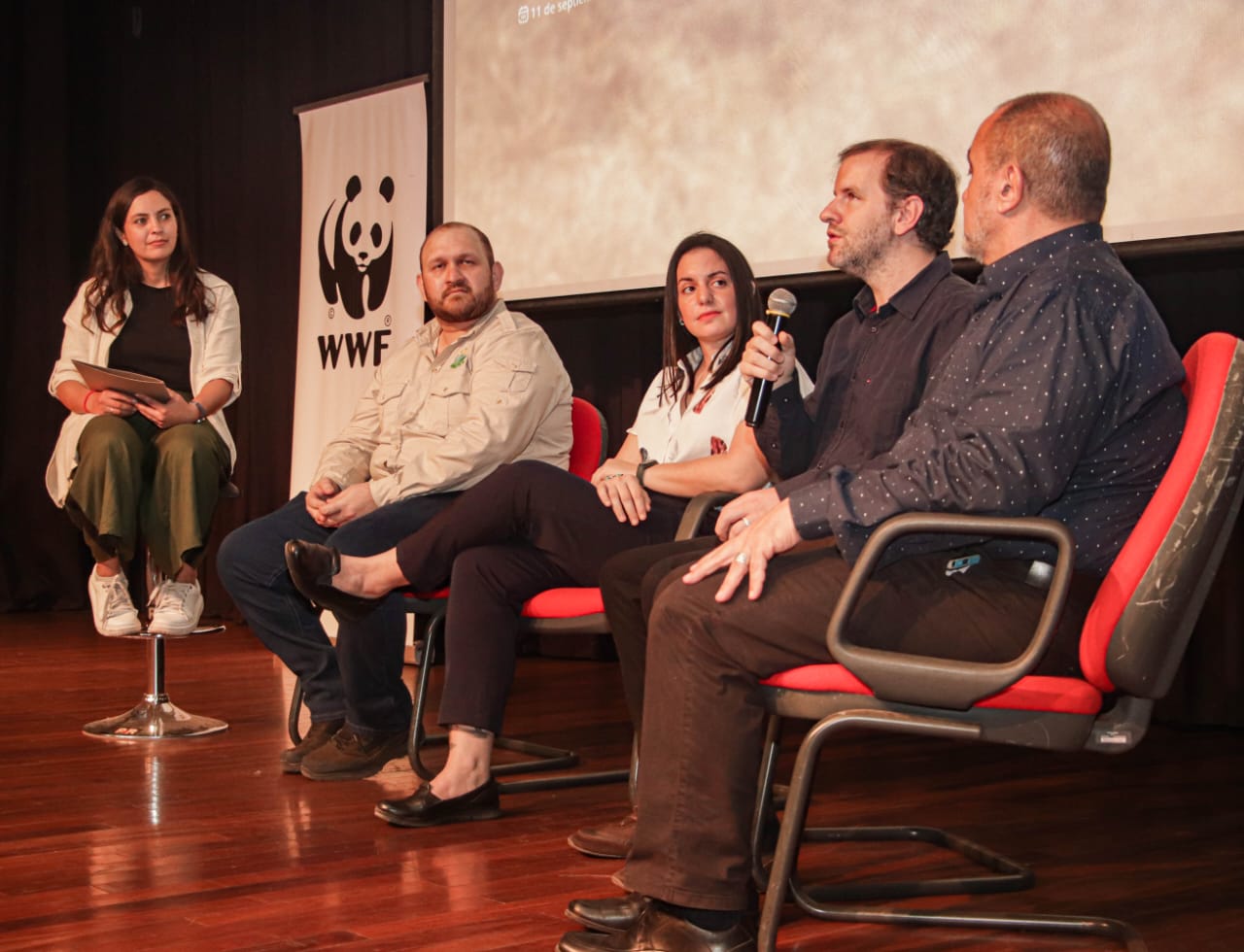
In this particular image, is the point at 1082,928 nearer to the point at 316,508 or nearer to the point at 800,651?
the point at 800,651

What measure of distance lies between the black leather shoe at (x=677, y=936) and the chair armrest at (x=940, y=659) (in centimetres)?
34

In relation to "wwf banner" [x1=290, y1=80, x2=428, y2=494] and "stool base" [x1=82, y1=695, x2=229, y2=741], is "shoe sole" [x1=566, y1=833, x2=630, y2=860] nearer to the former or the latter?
"stool base" [x1=82, y1=695, x2=229, y2=741]

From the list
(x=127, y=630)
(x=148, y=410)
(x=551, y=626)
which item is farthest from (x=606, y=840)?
(x=148, y=410)

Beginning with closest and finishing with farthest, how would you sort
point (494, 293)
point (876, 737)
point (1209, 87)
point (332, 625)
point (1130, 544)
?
point (1130, 544), point (1209, 87), point (494, 293), point (876, 737), point (332, 625)

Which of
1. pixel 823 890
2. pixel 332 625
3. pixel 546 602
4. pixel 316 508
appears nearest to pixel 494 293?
pixel 316 508

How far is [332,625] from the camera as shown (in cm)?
570

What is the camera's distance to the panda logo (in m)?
5.53

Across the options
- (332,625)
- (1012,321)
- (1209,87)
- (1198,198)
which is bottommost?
(332,625)

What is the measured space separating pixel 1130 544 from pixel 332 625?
4.46 m

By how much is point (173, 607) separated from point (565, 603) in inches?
51.1

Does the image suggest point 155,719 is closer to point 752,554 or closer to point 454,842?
point 454,842

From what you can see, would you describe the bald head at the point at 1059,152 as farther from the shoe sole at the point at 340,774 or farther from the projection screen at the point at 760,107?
the shoe sole at the point at 340,774

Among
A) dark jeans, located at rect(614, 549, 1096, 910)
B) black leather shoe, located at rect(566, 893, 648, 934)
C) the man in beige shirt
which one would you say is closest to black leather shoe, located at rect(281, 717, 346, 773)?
the man in beige shirt

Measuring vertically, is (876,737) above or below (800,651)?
below
